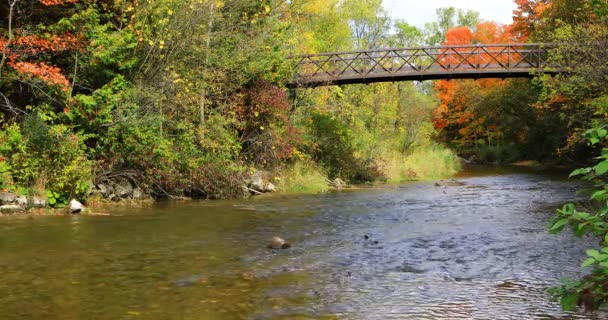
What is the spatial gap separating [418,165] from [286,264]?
2578 centimetres

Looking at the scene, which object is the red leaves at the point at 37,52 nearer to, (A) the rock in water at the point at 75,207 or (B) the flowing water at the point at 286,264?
(A) the rock in water at the point at 75,207

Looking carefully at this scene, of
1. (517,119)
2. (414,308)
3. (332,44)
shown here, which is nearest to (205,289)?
(414,308)

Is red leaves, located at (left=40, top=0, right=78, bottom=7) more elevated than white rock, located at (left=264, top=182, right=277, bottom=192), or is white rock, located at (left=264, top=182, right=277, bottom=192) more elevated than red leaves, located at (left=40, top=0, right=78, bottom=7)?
red leaves, located at (left=40, top=0, right=78, bottom=7)

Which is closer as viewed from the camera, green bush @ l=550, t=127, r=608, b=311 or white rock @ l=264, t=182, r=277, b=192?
green bush @ l=550, t=127, r=608, b=311

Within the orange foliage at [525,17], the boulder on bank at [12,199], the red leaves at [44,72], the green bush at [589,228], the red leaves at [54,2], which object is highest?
the orange foliage at [525,17]

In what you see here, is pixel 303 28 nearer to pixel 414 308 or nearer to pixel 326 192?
pixel 326 192

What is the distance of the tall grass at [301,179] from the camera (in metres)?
25.5

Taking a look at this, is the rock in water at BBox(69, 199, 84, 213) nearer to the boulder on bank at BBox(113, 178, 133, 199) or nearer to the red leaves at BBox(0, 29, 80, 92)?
the boulder on bank at BBox(113, 178, 133, 199)

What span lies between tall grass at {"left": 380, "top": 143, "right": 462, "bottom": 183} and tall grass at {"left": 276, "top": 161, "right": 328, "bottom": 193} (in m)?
5.90

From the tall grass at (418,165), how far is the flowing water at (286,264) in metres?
14.7

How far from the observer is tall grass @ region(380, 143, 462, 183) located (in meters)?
33.0

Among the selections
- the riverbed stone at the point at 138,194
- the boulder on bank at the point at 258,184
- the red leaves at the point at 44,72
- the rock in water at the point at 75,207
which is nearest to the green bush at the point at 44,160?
the rock in water at the point at 75,207

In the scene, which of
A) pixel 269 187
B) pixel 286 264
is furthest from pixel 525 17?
pixel 286 264

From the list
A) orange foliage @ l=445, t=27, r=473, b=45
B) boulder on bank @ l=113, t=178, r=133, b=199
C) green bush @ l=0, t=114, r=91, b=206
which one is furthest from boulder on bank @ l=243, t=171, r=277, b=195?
orange foliage @ l=445, t=27, r=473, b=45
